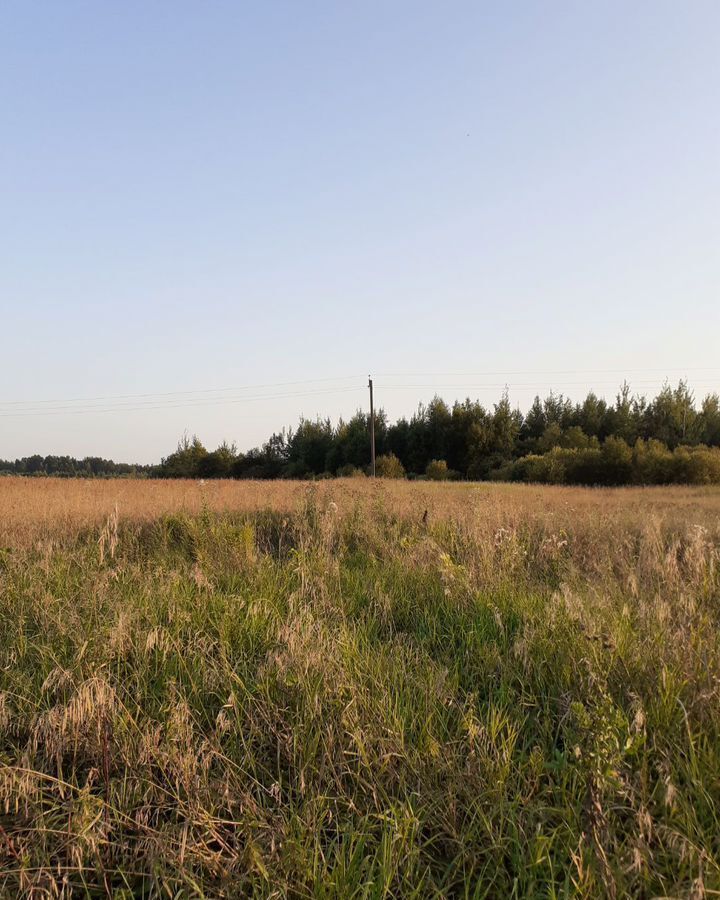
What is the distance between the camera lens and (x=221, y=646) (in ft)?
11.5

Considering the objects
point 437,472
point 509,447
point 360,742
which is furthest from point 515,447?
point 360,742

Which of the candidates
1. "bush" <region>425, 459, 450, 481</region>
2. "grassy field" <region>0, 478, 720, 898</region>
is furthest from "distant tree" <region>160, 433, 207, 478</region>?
"grassy field" <region>0, 478, 720, 898</region>

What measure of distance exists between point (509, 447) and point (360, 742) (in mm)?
47115

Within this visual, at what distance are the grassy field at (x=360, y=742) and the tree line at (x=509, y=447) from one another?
31877 millimetres

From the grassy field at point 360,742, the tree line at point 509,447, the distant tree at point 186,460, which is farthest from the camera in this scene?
the distant tree at point 186,460

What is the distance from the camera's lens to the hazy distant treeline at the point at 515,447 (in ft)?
115

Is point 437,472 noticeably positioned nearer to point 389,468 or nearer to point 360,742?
point 389,468

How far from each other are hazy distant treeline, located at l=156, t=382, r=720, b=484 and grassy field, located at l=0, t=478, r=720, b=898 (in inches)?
1264

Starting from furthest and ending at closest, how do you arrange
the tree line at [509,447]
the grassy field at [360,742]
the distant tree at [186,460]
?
the distant tree at [186,460] < the tree line at [509,447] < the grassy field at [360,742]

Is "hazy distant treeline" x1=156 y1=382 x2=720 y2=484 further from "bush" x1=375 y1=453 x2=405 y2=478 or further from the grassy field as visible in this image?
the grassy field

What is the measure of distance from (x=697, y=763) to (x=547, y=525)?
5956 mm

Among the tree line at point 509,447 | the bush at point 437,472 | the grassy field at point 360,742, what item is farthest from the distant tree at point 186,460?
the grassy field at point 360,742

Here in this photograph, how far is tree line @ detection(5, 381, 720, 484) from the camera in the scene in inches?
1374

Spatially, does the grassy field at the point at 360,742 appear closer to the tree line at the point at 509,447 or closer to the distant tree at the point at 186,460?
the tree line at the point at 509,447
